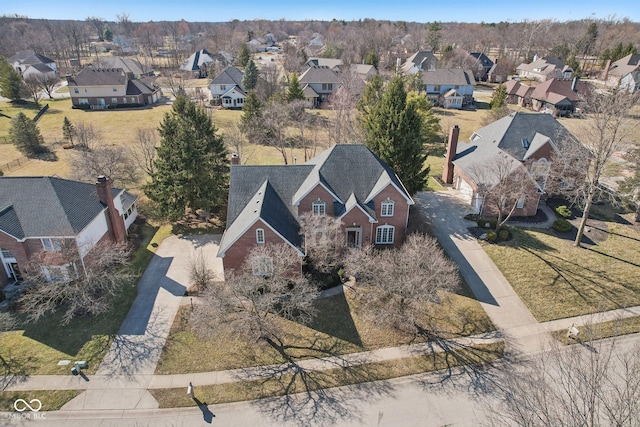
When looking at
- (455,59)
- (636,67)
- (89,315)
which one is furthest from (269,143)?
(636,67)

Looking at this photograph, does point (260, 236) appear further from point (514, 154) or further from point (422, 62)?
point (422, 62)

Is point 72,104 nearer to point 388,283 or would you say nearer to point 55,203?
point 55,203

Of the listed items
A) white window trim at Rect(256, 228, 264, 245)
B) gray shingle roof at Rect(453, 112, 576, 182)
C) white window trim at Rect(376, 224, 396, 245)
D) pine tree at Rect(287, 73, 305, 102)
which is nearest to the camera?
white window trim at Rect(256, 228, 264, 245)

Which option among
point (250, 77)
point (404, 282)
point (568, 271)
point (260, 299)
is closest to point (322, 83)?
point (250, 77)

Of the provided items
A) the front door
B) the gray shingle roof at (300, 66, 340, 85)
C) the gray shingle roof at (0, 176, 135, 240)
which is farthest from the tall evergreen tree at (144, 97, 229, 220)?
the gray shingle roof at (300, 66, 340, 85)

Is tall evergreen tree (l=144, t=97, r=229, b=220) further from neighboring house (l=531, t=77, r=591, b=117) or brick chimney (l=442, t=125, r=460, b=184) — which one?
neighboring house (l=531, t=77, r=591, b=117)

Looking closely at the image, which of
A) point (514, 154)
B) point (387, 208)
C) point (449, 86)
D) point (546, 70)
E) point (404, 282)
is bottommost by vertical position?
point (404, 282)
